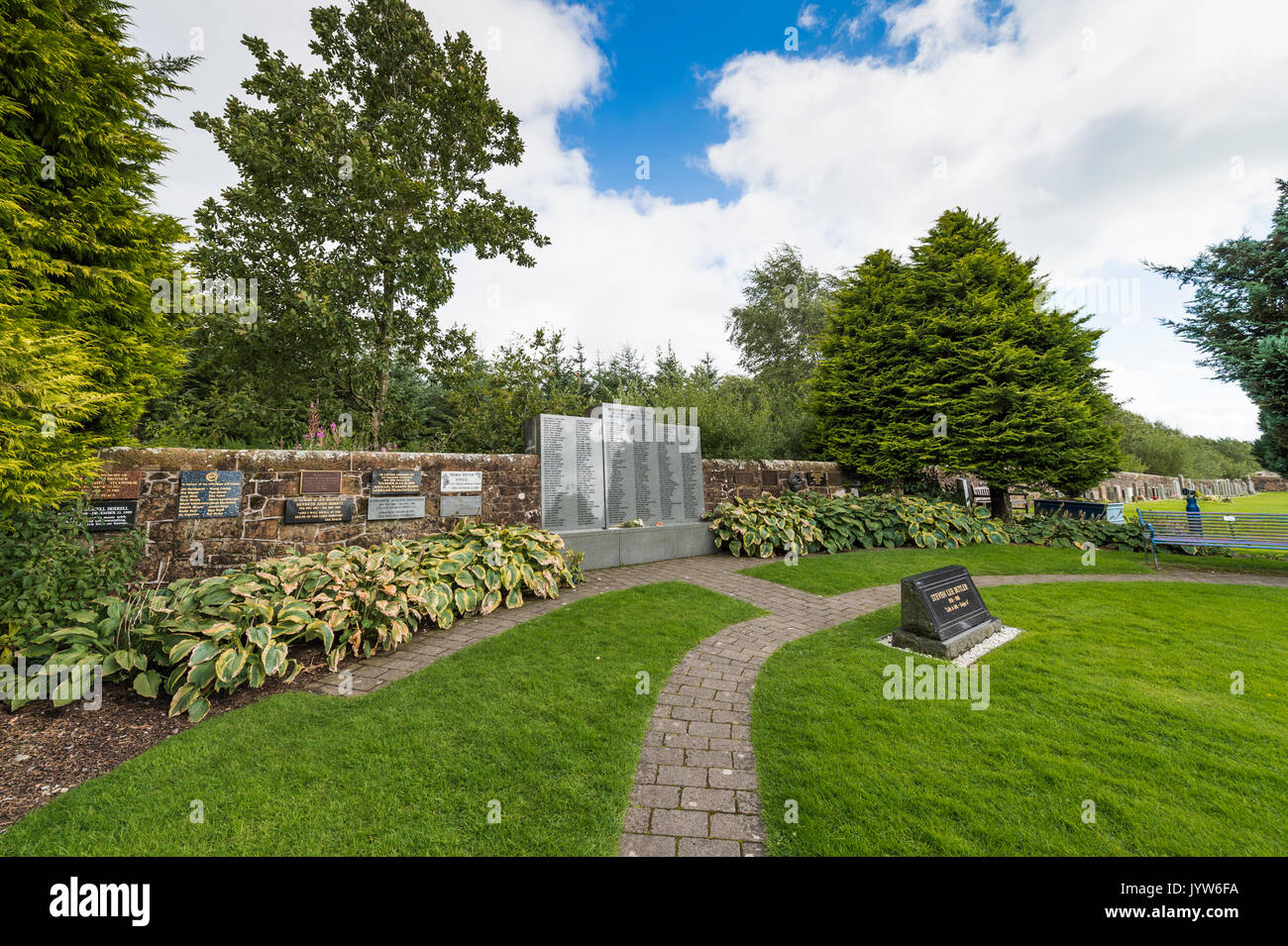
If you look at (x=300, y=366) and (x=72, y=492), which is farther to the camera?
(x=300, y=366)

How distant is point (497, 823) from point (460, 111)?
45.9ft

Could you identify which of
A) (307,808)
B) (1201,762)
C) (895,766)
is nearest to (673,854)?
(895,766)

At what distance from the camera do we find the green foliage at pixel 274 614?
3.62 m

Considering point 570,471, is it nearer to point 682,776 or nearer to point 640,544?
point 640,544

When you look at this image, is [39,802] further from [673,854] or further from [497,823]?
[673,854]

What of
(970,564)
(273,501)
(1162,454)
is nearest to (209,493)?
(273,501)

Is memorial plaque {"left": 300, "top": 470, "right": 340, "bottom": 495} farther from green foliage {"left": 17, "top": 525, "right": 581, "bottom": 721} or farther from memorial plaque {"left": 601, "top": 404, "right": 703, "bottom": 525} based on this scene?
memorial plaque {"left": 601, "top": 404, "right": 703, "bottom": 525}

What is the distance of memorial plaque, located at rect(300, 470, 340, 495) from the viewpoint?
6.26m

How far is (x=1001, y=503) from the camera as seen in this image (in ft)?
41.4

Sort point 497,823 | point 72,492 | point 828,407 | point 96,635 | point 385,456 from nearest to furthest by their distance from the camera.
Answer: point 497,823 → point 96,635 → point 72,492 → point 385,456 → point 828,407

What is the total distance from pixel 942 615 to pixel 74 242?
8.61 meters

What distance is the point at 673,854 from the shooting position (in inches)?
85.5

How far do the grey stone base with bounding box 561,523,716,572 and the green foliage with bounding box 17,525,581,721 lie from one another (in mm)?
1865

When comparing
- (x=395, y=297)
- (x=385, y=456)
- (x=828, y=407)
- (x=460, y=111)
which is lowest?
(x=385, y=456)
